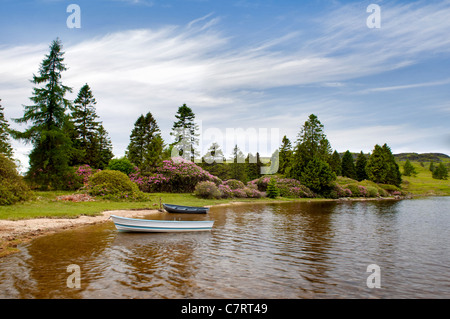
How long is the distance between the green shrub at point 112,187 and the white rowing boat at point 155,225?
13255 mm

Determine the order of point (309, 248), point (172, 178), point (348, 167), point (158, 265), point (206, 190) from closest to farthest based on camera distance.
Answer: point (158, 265)
point (309, 248)
point (206, 190)
point (172, 178)
point (348, 167)

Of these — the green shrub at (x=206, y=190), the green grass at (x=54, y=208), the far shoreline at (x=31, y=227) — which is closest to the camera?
the far shoreline at (x=31, y=227)

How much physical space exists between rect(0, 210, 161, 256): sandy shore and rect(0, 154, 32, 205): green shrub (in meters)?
5.77

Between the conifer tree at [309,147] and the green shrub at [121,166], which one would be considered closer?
the green shrub at [121,166]

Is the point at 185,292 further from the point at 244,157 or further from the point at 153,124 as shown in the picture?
the point at 244,157

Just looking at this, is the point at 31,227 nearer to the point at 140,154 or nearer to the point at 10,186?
the point at 10,186

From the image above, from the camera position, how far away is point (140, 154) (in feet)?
200

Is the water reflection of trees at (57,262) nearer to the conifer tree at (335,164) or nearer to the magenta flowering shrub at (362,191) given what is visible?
the magenta flowering shrub at (362,191)

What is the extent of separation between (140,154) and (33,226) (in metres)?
45.8

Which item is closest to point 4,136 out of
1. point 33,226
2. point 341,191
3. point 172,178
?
point 172,178

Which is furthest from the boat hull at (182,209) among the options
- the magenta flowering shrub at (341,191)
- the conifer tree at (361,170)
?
the conifer tree at (361,170)

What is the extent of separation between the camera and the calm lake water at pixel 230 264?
8.85 meters
